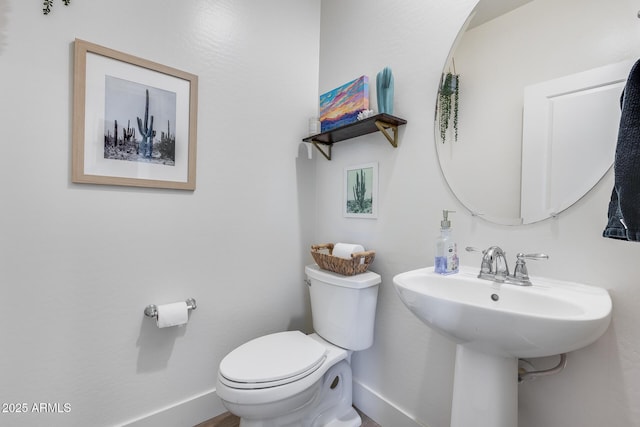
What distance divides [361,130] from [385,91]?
215 millimetres

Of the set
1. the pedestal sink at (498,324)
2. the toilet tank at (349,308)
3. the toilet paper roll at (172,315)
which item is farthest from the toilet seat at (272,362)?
the pedestal sink at (498,324)

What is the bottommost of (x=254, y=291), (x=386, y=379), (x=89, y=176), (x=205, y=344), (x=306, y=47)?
(x=386, y=379)

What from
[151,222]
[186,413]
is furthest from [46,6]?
[186,413]

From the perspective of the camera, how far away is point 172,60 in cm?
138

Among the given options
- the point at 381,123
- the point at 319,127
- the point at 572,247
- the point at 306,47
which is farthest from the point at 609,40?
the point at 306,47

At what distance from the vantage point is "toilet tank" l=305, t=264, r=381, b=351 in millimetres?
1371

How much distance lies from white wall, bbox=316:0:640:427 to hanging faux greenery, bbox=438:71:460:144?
46 mm

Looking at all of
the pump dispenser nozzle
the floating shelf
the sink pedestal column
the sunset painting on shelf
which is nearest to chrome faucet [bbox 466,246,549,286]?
the pump dispenser nozzle

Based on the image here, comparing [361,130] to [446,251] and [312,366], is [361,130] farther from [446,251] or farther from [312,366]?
[312,366]

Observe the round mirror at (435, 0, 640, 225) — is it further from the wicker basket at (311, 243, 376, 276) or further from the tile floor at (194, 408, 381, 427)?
the tile floor at (194, 408, 381, 427)

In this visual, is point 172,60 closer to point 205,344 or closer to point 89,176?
point 89,176

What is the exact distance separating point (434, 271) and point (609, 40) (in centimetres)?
87

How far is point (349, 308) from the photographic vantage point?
1.38 meters

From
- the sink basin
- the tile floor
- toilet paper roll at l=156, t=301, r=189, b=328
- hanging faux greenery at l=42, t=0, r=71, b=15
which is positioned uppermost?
hanging faux greenery at l=42, t=0, r=71, b=15
